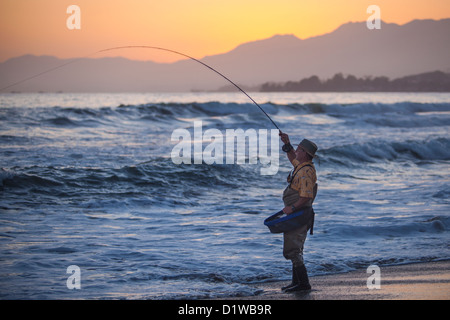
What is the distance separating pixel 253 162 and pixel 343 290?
434 inches

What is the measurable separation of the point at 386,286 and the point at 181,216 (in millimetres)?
4872

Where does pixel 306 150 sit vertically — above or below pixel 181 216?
above

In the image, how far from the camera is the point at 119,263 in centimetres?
672

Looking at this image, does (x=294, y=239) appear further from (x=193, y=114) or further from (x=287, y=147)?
(x=193, y=114)

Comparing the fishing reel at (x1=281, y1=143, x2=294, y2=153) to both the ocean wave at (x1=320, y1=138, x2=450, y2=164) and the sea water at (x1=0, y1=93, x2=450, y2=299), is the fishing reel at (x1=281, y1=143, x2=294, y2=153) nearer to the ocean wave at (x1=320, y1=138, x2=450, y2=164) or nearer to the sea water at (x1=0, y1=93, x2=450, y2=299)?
the sea water at (x1=0, y1=93, x2=450, y2=299)

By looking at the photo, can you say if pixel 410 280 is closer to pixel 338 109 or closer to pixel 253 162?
pixel 253 162

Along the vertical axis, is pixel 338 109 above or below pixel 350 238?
above

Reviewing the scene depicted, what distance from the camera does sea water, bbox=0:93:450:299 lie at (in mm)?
6301

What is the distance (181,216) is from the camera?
392 inches

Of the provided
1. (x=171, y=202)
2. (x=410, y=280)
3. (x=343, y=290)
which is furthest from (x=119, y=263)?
(x=171, y=202)
